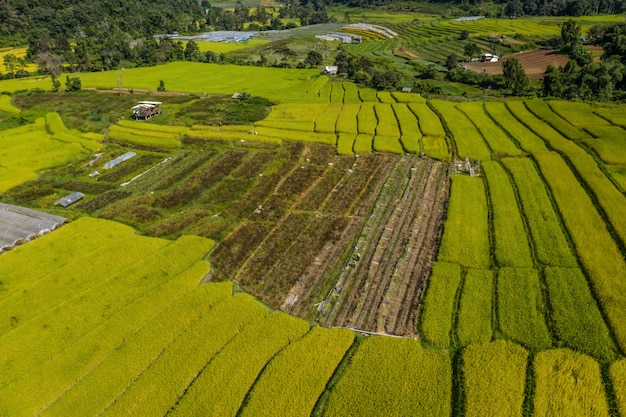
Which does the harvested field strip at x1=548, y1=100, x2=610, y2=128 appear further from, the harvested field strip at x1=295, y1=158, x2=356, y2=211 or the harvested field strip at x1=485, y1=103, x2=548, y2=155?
the harvested field strip at x1=295, y1=158, x2=356, y2=211

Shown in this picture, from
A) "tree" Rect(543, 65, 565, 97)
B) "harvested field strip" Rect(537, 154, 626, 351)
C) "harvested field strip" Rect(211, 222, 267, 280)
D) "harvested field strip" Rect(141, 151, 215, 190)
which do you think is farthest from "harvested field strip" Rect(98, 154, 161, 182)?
"tree" Rect(543, 65, 565, 97)

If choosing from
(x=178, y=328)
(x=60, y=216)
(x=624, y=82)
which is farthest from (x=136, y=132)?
(x=624, y=82)

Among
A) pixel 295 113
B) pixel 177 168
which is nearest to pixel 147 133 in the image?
pixel 177 168

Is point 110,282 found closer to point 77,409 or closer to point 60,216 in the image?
point 77,409

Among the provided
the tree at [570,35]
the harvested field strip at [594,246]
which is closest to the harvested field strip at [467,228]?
the harvested field strip at [594,246]

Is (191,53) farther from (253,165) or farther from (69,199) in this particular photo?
(69,199)
